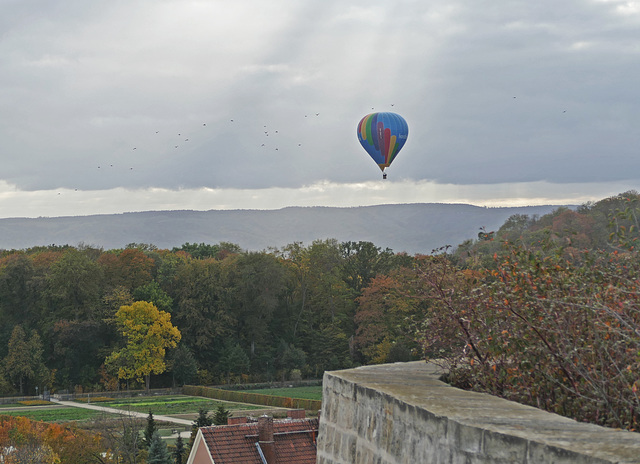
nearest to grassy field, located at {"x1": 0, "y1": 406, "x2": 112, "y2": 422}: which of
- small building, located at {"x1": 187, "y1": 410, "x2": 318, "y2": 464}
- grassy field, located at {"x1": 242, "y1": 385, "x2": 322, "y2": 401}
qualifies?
grassy field, located at {"x1": 242, "y1": 385, "x2": 322, "y2": 401}

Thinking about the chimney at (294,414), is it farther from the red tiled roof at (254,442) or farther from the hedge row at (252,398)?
the hedge row at (252,398)

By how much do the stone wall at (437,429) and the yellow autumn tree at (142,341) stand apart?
53.7m

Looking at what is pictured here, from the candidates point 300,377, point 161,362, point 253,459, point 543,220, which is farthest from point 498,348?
point 543,220

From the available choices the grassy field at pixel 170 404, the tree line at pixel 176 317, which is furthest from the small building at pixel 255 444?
the tree line at pixel 176 317

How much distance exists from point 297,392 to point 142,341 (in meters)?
11.5

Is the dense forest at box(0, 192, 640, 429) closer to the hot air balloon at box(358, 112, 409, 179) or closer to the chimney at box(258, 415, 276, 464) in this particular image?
the hot air balloon at box(358, 112, 409, 179)

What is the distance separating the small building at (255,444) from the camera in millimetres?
20406

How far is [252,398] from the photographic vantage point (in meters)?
53.2

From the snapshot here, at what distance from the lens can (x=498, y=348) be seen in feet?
18.2

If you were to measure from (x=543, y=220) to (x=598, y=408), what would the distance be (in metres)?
80.6

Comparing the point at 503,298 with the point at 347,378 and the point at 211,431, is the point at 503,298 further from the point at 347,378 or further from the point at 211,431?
the point at 211,431

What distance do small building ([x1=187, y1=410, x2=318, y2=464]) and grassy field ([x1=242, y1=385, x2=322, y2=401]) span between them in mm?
32086

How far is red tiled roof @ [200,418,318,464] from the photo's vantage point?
2047 centimetres

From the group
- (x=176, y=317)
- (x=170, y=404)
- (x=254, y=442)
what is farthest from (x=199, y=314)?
(x=254, y=442)
